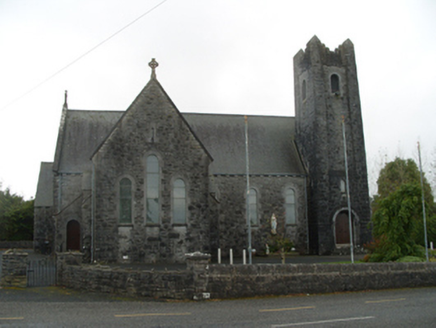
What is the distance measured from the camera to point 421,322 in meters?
10.8

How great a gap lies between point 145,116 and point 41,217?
16256 millimetres

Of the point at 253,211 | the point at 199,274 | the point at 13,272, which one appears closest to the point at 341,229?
the point at 253,211

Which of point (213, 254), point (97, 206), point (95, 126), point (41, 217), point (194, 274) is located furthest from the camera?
point (41, 217)

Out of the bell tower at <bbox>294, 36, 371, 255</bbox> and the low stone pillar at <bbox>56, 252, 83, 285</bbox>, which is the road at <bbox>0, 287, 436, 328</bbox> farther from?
the bell tower at <bbox>294, 36, 371, 255</bbox>

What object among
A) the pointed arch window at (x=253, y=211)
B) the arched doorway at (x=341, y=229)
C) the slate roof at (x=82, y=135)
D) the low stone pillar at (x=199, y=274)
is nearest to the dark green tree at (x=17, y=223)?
the slate roof at (x=82, y=135)

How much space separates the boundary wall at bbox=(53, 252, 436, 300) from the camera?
48.2 ft

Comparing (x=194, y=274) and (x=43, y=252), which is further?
(x=43, y=252)

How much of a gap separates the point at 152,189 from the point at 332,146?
1424 cm

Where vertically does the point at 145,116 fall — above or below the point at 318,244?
above

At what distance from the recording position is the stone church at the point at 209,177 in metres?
27.0

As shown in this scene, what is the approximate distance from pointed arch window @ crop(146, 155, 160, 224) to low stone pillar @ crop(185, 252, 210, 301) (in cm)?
1296

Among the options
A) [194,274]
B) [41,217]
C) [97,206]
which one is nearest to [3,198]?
[41,217]

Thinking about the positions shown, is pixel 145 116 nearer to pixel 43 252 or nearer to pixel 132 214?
pixel 132 214

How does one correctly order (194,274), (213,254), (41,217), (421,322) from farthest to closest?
(41,217) < (213,254) < (194,274) < (421,322)
